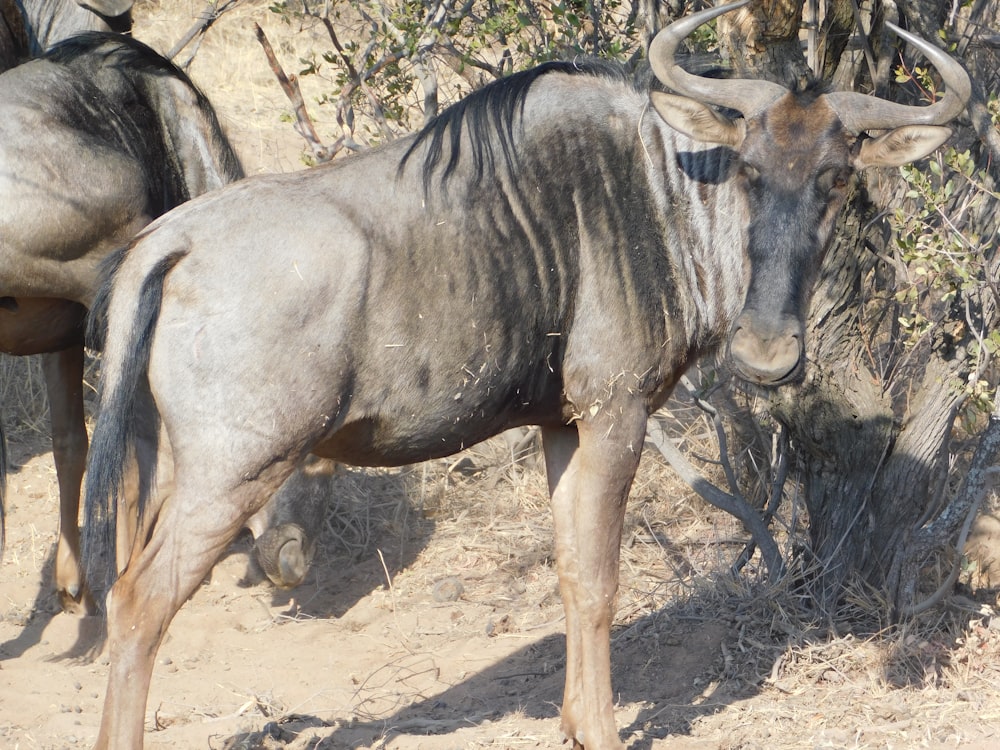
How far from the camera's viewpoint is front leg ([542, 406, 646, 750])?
4.06m

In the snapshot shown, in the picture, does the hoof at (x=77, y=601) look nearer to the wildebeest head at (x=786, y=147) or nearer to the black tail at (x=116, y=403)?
the black tail at (x=116, y=403)

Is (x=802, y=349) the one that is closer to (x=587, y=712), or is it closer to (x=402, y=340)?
(x=402, y=340)

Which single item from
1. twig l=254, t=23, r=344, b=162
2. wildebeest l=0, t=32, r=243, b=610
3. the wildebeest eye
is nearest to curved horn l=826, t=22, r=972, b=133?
the wildebeest eye

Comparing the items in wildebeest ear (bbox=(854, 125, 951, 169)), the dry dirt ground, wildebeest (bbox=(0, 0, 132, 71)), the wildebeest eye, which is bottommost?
the dry dirt ground

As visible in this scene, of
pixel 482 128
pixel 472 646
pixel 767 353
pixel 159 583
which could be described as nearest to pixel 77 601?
pixel 472 646

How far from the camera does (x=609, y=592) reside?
13.7ft

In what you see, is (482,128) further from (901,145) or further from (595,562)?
(595,562)

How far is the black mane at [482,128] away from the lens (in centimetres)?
392

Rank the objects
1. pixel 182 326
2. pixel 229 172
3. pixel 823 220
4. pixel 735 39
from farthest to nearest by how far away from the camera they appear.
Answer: pixel 229 172 < pixel 735 39 < pixel 823 220 < pixel 182 326

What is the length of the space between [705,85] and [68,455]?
3773 mm

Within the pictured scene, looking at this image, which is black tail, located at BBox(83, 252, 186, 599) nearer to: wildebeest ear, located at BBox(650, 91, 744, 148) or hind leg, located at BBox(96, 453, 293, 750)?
hind leg, located at BBox(96, 453, 293, 750)

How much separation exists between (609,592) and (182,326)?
1752 millimetres

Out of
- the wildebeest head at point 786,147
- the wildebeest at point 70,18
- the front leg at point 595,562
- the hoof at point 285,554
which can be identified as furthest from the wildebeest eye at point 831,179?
the wildebeest at point 70,18

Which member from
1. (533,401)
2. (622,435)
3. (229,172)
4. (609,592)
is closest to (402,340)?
(533,401)
